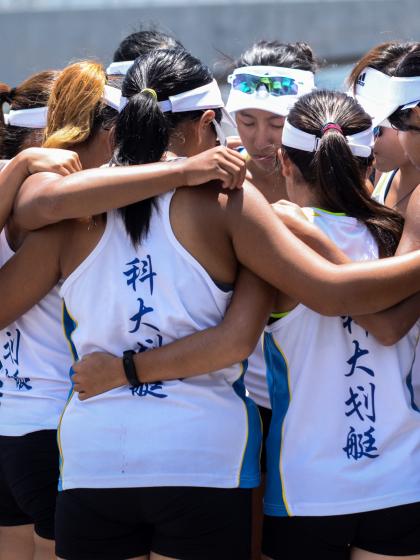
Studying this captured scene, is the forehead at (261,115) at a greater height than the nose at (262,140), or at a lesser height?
greater

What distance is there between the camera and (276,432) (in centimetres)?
239

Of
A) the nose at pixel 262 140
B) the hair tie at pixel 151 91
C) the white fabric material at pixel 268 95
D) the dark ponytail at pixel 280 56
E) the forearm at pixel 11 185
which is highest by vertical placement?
the hair tie at pixel 151 91

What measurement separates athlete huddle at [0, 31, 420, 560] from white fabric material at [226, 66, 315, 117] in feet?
3.73

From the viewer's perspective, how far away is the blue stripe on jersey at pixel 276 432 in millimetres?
2342

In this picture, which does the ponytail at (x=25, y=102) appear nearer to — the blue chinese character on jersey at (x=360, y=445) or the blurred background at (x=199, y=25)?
the blue chinese character on jersey at (x=360, y=445)

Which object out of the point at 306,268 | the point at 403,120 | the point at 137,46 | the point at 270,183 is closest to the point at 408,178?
the point at 403,120

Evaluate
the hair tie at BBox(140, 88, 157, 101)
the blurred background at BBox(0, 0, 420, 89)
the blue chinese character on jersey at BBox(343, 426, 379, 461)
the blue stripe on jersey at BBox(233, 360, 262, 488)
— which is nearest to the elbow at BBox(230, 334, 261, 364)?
the blue stripe on jersey at BBox(233, 360, 262, 488)

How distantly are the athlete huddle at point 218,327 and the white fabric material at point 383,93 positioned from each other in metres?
0.05

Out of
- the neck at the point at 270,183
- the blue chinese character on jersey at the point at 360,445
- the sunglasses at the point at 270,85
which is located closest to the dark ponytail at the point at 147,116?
the blue chinese character on jersey at the point at 360,445

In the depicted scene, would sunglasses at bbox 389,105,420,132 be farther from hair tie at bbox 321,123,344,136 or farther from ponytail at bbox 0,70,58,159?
ponytail at bbox 0,70,58,159

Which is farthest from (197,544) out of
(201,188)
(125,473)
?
(201,188)

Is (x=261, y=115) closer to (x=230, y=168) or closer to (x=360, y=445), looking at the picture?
(x=230, y=168)

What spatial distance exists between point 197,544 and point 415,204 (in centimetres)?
101

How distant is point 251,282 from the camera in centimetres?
228
